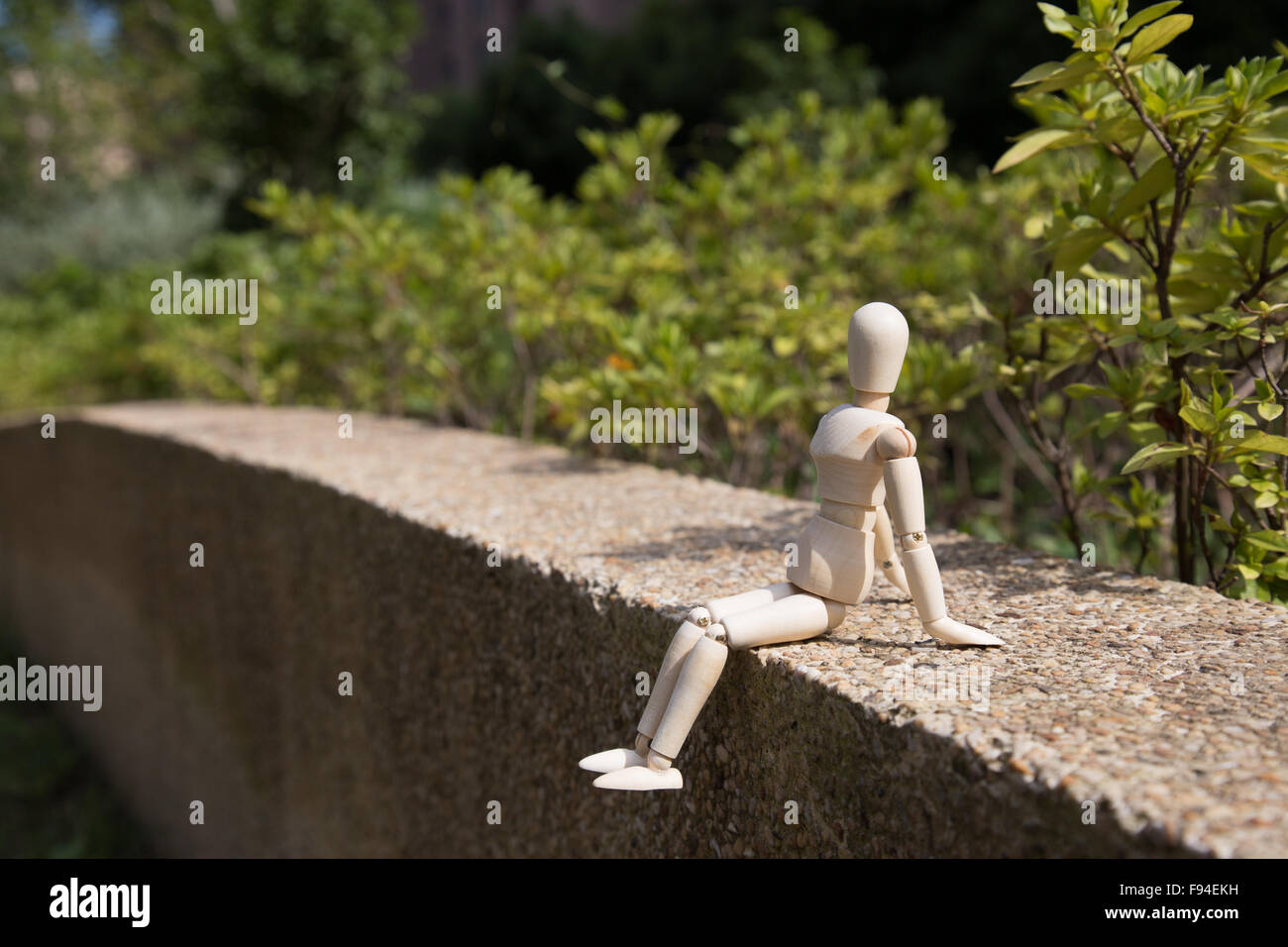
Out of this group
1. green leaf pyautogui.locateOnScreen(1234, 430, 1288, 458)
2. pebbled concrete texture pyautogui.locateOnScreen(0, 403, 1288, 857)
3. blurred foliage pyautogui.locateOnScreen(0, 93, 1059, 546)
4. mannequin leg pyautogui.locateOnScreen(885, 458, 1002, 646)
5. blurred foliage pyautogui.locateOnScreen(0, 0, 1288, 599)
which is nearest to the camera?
pebbled concrete texture pyautogui.locateOnScreen(0, 403, 1288, 857)

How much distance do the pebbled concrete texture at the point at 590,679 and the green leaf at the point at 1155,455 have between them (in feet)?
0.90

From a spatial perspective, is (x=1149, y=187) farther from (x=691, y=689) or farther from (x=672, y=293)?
(x=672, y=293)

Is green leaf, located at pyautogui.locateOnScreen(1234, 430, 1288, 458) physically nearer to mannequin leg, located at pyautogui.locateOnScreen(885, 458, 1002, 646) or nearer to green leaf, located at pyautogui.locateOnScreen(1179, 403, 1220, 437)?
green leaf, located at pyautogui.locateOnScreen(1179, 403, 1220, 437)

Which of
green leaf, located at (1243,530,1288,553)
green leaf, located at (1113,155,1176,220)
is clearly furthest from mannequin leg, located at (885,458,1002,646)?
green leaf, located at (1113,155,1176,220)

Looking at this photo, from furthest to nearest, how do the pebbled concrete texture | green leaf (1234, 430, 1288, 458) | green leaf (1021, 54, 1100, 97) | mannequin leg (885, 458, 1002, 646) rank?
green leaf (1021, 54, 1100, 97)
green leaf (1234, 430, 1288, 458)
mannequin leg (885, 458, 1002, 646)
the pebbled concrete texture

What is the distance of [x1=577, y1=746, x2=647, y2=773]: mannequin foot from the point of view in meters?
1.73

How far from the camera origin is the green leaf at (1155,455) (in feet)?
6.38

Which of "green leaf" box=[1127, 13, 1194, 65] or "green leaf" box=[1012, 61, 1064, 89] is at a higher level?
"green leaf" box=[1127, 13, 1194, 65]

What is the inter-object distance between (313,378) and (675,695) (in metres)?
5.77

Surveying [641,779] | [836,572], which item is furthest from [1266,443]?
[641,779]

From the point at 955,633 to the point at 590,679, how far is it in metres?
0.89

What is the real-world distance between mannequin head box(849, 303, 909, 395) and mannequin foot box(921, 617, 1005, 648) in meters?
0.41
